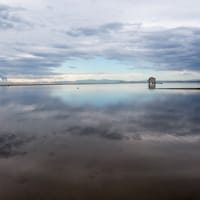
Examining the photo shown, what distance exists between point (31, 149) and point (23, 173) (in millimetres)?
3853

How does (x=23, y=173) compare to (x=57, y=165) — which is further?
(x=57, y=165)

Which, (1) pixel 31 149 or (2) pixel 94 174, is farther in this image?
(1) pixel 31 149

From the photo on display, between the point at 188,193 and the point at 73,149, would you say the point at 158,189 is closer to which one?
the point at 188,193

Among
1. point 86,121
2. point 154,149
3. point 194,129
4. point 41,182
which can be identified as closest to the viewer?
point 41,182

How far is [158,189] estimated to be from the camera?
9094mm

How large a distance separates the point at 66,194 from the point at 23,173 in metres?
2.93

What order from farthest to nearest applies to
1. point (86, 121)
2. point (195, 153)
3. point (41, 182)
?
1. point (86, 121)
2. point (195, 153)
3. point (41, 182)

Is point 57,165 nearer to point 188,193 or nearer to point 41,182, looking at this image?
point 41,182

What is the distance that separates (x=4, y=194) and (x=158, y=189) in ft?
18.9

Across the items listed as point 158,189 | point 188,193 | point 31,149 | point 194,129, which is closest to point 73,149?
point 31,149

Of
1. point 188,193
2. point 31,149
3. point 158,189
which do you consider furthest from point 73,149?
point 188,193

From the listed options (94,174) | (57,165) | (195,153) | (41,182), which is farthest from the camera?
(195,153)

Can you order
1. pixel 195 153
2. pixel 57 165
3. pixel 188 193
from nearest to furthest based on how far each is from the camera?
pixel 188 193
pixel 57 165
pixel 195 153

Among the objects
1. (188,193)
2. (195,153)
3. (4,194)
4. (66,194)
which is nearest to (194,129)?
(195,153)
